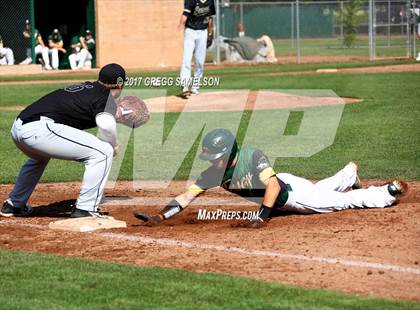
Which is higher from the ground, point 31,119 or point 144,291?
point 31,119

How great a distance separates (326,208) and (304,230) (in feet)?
2.84

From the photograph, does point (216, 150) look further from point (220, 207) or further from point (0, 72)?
point (0, 72)

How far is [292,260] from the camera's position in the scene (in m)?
7.44

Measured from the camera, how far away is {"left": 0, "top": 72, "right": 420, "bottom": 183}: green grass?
1293cm

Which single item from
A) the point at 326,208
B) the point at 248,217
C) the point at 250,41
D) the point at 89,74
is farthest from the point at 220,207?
the point at 250,41

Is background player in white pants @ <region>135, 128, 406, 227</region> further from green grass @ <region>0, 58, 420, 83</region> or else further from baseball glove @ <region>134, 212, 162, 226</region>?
green grass @ <region>0, 58, 420, 83</region>

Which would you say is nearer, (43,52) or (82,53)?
(43,52)

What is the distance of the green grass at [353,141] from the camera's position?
12932 millimetres

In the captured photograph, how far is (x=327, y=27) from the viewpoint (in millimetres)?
64938

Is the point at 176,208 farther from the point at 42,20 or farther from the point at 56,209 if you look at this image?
the point at 42,20

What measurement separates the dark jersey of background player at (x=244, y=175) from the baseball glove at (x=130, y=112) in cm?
95

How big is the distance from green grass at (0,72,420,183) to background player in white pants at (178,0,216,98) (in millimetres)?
1880

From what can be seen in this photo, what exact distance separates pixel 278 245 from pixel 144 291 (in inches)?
71.5

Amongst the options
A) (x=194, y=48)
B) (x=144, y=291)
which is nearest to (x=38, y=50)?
Answer: (x=194, y=48)
